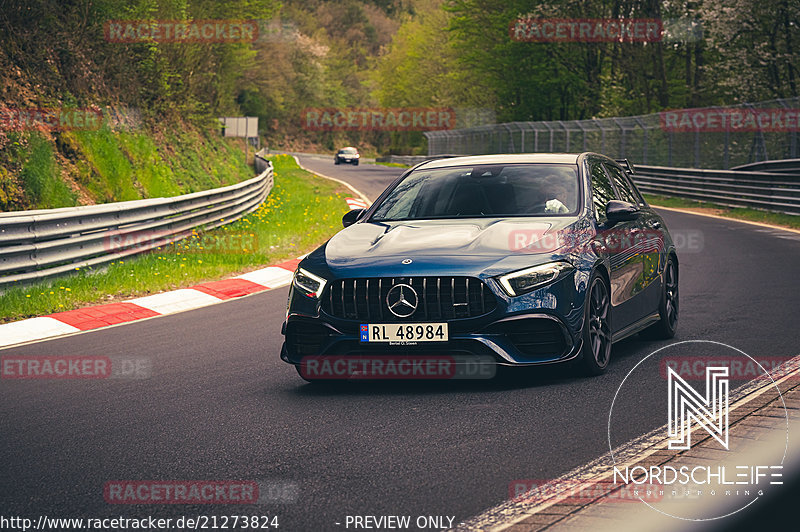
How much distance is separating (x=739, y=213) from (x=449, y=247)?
847 inches

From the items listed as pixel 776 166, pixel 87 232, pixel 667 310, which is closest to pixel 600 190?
pixel 667 310

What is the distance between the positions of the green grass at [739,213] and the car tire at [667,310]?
14.0 metres

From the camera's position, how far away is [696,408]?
6.23 meters

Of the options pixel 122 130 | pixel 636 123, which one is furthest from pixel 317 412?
pixel 636 123

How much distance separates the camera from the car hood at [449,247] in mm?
6598

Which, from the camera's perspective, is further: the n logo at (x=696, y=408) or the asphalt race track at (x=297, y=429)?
the n logo at (x=696, y=408)

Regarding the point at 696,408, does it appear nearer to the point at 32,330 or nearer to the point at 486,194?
the point at 486,194

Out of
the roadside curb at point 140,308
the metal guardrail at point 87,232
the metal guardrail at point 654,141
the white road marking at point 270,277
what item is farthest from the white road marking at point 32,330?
the metal guardrail at point 654,141

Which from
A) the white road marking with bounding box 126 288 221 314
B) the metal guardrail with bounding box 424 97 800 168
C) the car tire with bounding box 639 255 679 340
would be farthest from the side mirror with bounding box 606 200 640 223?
the metal guardrail with bounding box 424 97 800 168

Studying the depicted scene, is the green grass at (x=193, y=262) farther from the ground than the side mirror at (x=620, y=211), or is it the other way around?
the side mirror at (x=620, y=211)

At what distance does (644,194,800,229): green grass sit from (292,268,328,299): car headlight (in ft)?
57.3

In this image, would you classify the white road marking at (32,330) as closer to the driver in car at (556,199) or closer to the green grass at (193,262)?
the green grass at (193,262)

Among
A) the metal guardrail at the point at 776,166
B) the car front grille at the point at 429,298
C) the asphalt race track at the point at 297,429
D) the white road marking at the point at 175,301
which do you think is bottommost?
the white road marking at the point at 175,301

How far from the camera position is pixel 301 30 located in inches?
5074
